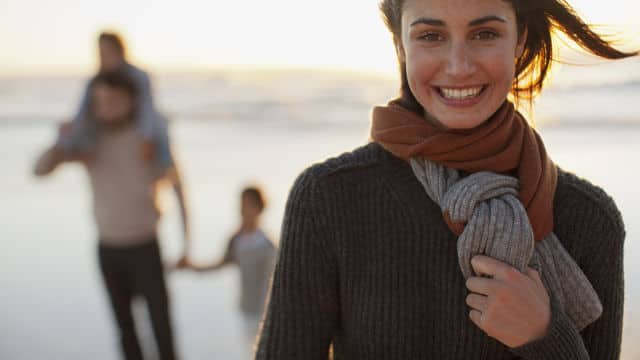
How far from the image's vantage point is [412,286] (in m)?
1.63

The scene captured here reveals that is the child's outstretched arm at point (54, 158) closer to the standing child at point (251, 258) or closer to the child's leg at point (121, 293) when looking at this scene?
the child's leg at point (121, 293)

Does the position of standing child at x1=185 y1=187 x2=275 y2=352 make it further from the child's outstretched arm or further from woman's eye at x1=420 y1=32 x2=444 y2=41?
woman's eye at x1=420 y1=32 x2=444 y2=41

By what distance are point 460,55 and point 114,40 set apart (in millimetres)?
2671

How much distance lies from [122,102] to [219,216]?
2885 millimetres

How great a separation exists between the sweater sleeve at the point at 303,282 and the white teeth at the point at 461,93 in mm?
305

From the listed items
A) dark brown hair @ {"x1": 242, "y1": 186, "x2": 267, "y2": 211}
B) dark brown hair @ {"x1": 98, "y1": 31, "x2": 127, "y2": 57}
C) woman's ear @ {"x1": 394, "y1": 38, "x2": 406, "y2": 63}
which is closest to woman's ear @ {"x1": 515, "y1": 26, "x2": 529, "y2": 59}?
woman's ear @ {"x1": 394, "y1": 38, "x2": 406, "y2": 63}

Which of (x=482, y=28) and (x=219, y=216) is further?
(x=219, y=216)

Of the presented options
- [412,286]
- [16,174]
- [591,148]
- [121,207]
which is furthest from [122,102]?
[591,148]

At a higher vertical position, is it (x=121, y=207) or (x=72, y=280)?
(x=121, y=207)

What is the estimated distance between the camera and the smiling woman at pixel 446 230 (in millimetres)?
1538

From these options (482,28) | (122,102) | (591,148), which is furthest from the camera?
(591,148)

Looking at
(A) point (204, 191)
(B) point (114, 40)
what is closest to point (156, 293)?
(B) point (114, 40)

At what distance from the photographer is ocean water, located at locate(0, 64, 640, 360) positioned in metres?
4.56

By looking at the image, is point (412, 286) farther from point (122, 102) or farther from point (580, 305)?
point (122, 102)
